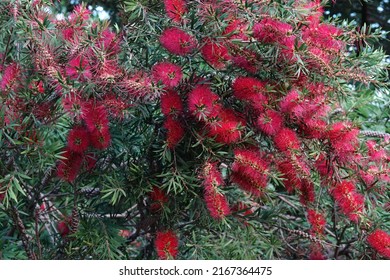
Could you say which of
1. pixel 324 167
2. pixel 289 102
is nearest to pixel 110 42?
pixel 289 102

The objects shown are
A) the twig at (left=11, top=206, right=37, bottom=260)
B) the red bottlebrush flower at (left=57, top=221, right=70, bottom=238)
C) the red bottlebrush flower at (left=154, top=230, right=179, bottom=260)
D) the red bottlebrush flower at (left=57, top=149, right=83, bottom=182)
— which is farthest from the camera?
the red bottlebrush flower at (left=57, top=221, right=70, bottom=238)

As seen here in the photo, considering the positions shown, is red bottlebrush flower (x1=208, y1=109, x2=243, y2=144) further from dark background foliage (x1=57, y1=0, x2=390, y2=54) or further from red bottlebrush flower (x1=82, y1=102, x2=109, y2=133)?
dark background foliage (x1=57, y1=0, x2=390, y2=54)

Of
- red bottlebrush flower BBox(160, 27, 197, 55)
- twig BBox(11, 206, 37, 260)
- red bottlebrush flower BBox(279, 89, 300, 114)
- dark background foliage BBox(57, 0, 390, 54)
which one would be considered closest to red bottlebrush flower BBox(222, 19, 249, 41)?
red bottlebrush flower BBox(160, 27, 197, 55)

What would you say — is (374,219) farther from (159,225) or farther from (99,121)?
(99,121)

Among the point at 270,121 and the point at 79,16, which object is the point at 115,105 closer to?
the point at 79,16

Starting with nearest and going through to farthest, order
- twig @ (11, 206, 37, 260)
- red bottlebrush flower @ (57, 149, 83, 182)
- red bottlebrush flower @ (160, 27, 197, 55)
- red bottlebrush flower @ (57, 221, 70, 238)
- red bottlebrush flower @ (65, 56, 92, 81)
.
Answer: red bottlebrush flower @ (65, 56, 92, 81) → red bottlebrush flower @ (160, 27, 197, 55) → red bottlebrush flower @ (57, 149, 83, 182) → twig @ (11, 206, 37, 260) → red bottlebrush flower @ (57, 221, 70, 238)

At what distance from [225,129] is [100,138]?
1.22 feet

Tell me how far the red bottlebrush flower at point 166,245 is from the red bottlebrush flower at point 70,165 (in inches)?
14.3

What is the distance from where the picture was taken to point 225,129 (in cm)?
180

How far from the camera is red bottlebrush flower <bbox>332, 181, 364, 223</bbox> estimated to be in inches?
76.2

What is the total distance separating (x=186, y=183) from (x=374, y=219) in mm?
721

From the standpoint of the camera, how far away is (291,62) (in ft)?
5.91

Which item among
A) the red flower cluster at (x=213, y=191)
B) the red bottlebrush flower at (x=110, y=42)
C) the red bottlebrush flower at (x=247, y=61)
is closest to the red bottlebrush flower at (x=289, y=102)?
the red bottlebrush flower at (x=247, y=61)

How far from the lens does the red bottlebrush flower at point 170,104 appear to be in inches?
72.1
